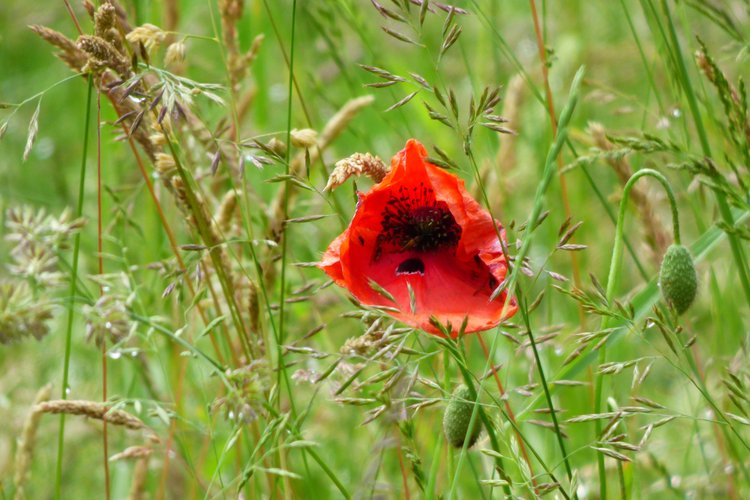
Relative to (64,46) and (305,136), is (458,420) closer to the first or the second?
(305,136)

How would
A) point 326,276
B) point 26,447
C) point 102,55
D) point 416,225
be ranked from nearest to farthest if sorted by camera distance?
point 102,55
point 416,225
point 26,447
point 326,276

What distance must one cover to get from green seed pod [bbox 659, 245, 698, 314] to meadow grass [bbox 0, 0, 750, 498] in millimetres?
67

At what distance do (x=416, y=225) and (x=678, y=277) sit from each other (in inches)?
16.5

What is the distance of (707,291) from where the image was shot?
332 cm

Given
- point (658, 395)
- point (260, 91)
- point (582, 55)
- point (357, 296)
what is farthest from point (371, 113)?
point (357, 296)

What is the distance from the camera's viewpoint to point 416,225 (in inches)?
66.0

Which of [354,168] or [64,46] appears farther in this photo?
[64,46]

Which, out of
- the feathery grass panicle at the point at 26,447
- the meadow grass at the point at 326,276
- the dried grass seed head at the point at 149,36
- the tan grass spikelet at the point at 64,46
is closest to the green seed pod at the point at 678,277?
the meadow grass at the point at 326,276

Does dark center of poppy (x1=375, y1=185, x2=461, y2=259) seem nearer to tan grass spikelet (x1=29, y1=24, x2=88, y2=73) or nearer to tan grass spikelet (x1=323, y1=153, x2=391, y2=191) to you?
tan grass spikelet (x1=323, y1=153, x2=391, y2=191)

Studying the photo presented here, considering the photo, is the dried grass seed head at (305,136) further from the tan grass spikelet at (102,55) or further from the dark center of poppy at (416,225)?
the tan grass spikelet at (102,55)

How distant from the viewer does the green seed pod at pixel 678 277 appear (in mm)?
1480

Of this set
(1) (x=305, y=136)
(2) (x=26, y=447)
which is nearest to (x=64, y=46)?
(1) (x=305, y=136)

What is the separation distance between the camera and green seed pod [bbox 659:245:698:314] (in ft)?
4.86

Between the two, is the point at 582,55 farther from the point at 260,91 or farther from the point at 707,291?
the point at 260,91
